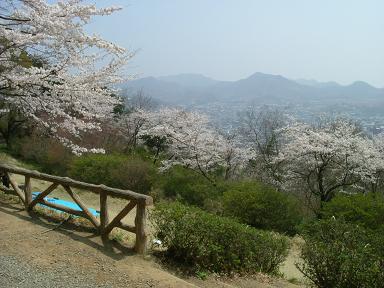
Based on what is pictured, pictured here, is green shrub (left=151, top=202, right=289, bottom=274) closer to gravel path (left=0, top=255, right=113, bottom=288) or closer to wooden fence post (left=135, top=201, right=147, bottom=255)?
wooden fence post (left=135, top=201, right=147, bottom=255)

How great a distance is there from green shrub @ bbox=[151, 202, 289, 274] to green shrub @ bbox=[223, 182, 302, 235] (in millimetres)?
6334

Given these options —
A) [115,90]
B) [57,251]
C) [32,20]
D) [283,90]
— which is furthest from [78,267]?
A: [283,90]

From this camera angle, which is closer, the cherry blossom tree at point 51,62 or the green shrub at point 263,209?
the cherry blossom tree at point 51,62

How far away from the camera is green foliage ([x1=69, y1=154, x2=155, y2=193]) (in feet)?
59.8

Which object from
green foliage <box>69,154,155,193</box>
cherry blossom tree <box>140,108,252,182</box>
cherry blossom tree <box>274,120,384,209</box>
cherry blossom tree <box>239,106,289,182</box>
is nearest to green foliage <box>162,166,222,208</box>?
green foliage <box>69,154,155,193</box>

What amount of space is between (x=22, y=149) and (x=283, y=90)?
422 ft

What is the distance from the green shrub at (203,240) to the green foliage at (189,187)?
Answer: 898 centimetres

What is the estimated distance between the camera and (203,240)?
6.86 metres

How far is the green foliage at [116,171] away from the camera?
59.8 feet

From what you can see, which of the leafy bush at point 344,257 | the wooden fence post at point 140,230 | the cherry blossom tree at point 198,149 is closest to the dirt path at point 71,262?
the wooden fence post at point 140,230

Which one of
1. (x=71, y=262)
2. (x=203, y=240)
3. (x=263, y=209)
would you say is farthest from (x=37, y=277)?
(x=263, y=209)

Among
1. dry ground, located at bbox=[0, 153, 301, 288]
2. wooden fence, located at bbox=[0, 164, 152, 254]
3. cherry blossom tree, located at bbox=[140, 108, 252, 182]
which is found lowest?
cherry blossom tree, located at bbox=[140, 108, 252, 182]

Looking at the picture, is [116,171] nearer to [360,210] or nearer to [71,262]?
[360,210]

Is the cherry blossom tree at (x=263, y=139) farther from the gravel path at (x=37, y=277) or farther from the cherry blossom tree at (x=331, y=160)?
the gravel path at (x=37, y=277)
